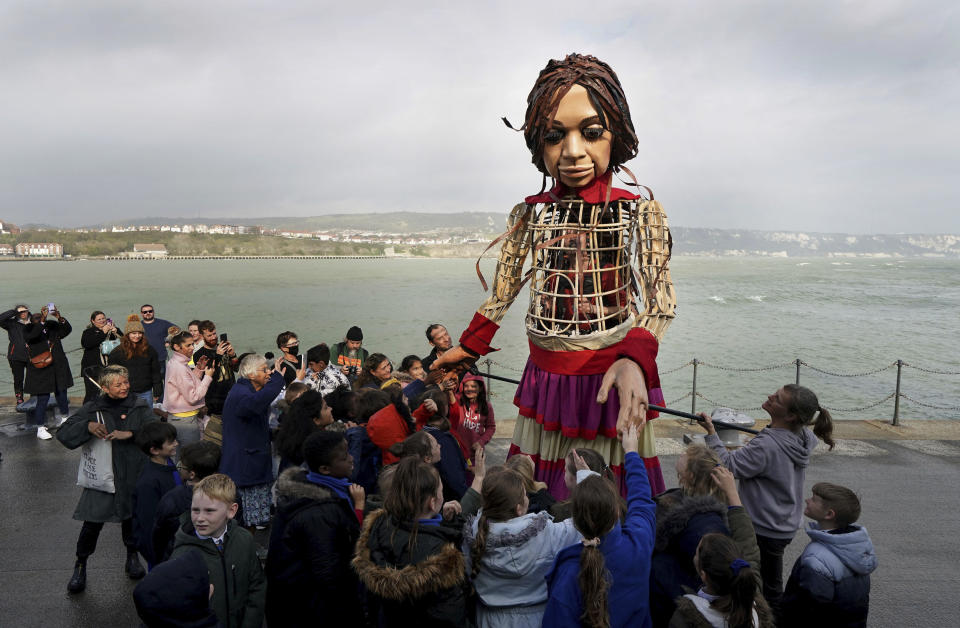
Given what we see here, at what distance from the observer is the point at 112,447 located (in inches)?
152

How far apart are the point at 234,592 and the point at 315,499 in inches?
19.5

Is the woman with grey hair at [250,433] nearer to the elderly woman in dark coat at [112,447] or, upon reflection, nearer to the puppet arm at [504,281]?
the elderly woman in dark coat at [112,447]

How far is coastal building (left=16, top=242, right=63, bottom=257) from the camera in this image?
104875mm

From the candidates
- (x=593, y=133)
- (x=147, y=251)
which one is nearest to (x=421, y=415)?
(x=593, y=133)

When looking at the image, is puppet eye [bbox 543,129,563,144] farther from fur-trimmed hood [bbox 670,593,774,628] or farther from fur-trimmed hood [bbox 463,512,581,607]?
fur-trimmed hood [bbox 670,593,774,628]

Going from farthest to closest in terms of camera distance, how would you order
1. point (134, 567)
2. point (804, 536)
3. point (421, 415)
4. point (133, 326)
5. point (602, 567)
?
point (133, 326), point (804, 536), point (134, 567), point (421, 415), point (602, 567)

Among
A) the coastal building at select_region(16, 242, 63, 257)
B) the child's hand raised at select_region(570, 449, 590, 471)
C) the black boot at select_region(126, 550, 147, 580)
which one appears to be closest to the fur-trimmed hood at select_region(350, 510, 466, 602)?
the child's hand raised at select_region(570, 449, 590, 471)

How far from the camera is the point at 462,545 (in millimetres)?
2393

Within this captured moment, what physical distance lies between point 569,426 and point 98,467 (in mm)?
2912

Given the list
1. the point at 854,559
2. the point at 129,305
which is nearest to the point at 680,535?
the point at 854,559

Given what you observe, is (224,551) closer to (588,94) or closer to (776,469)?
(776,469)

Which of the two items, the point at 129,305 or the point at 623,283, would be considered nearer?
the point at 623,283

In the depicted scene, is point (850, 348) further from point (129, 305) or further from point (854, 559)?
point (129, 305)

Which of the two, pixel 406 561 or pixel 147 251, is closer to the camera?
pixel 406 561
